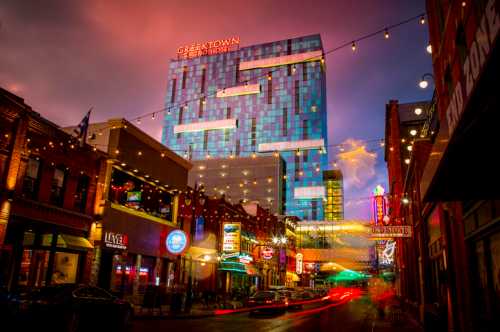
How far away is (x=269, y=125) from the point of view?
403 feet

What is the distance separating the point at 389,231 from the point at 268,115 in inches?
3978

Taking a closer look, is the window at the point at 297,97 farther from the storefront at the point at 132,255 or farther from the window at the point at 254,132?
the storefront at the point at 132,255

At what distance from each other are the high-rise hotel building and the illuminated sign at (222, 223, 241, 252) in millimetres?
76306

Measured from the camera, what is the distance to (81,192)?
24000mm

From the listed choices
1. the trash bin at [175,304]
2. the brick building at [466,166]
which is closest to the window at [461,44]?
the brick building at [466,166]

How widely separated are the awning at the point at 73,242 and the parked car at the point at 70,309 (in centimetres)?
840

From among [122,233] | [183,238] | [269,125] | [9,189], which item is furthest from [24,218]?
[269,125]

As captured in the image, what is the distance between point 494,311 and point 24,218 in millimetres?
19968

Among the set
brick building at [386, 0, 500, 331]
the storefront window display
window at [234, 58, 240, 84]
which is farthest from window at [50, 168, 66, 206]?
window at [234, 58, 240, 84]

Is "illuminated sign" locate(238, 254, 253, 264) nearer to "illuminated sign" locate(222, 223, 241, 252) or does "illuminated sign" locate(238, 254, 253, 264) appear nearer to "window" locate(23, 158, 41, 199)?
"illuminated sign" locate(222, 223, 241, 252)

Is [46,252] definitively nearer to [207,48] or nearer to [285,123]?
[285,123]

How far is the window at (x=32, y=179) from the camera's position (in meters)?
20.3

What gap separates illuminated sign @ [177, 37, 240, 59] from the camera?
13388 centimetres

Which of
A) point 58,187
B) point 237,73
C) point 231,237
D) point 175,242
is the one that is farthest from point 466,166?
point 237,73
